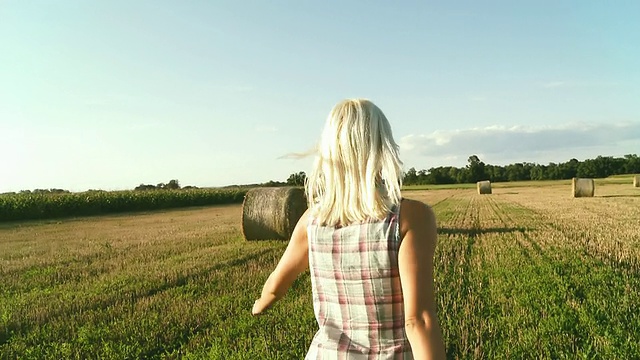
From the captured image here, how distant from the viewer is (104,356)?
5.39m

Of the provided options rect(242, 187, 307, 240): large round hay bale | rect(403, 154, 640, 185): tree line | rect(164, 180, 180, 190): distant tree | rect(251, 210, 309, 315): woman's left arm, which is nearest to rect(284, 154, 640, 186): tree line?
rect(403, 154, 640, 185): tree line

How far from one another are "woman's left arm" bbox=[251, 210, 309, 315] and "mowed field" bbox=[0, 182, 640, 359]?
2819mm

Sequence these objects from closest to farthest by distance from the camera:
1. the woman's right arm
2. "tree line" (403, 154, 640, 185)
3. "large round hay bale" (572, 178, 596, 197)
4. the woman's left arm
→ the woman's right arm
the woman's left arm
"large round hay bale" (572, 178, 596, 197)
"tree line" (403, 154, 640, 185)

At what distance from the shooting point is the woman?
1.98 metres

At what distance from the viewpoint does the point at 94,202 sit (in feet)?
116

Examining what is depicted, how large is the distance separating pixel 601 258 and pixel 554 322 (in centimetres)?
473

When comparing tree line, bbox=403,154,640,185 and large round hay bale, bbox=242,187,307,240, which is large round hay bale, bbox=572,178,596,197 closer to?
large round hay bale, bbox=242,187,307,240

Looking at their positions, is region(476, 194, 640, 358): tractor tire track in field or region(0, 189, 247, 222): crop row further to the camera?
region(0, 189, 247, 222): crop row

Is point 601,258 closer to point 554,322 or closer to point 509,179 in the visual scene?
point 554,322

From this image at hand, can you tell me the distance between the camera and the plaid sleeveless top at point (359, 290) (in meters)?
2.04

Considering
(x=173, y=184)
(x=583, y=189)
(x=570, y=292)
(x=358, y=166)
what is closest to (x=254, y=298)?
(x=570, y=292)

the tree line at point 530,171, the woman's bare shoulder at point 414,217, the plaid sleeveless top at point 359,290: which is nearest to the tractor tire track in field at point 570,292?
the plaid sleeveless top at point 359,290

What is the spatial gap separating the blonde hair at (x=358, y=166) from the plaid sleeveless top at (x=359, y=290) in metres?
0.05

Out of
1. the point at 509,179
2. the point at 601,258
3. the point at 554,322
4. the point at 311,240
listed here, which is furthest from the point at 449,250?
the point at 509,179
